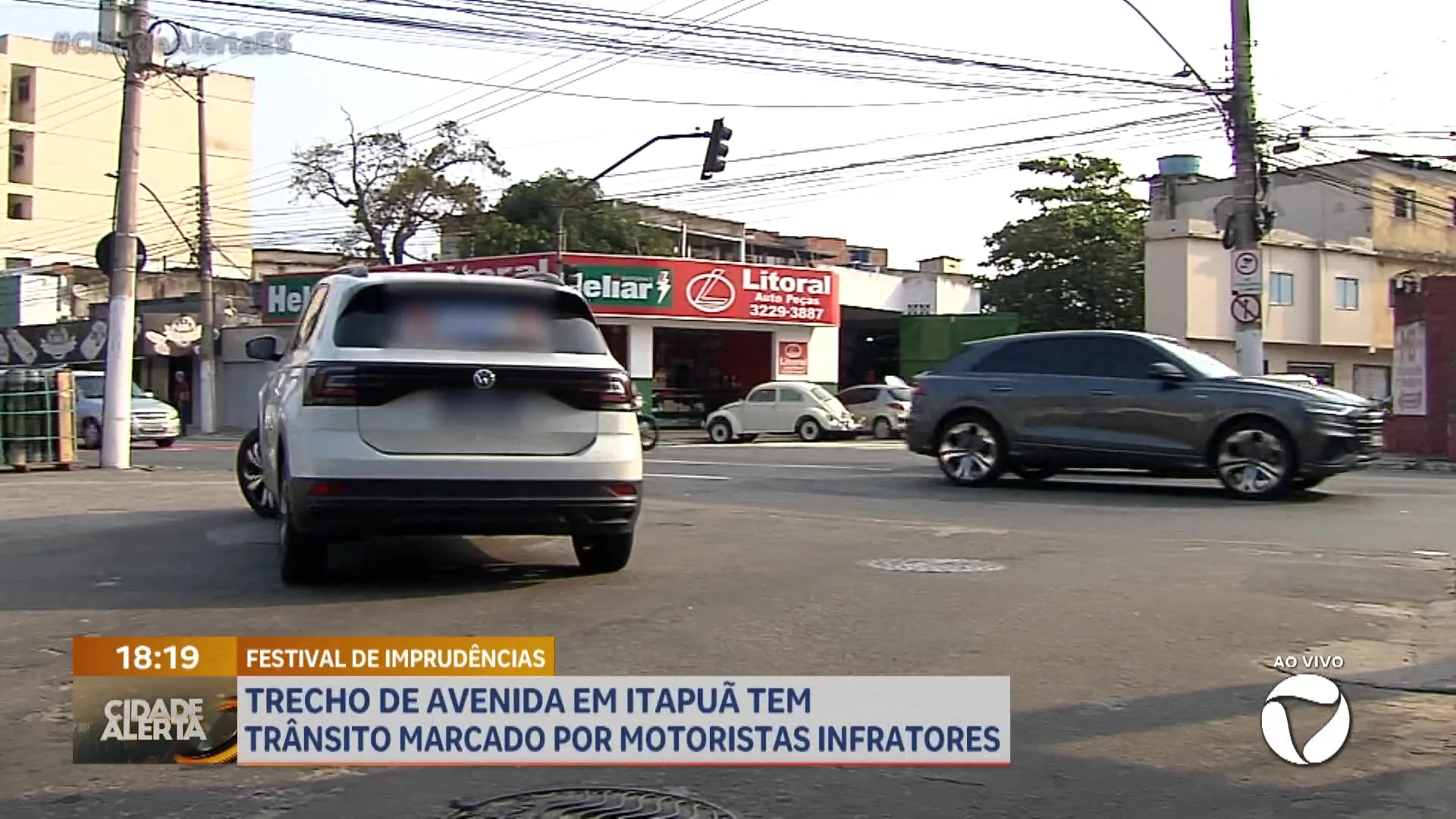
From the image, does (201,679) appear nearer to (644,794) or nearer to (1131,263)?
(644,794)

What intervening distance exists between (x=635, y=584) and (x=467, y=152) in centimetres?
4877

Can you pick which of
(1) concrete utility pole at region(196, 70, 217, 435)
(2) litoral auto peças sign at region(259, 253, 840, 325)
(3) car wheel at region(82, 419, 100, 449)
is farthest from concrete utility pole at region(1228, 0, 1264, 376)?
(1) concrete utility pole at region(196, 70, 217, 435)

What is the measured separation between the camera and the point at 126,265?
17500 millimetres

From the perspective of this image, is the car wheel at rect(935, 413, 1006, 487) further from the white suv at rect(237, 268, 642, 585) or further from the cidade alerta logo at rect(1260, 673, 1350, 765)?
the cidade alerta logo at rect(1260, 673, 1350, 765)

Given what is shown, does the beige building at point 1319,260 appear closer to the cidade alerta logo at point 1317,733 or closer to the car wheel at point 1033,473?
the car wheel at point 1033,473

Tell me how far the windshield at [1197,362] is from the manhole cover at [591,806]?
10.3 m

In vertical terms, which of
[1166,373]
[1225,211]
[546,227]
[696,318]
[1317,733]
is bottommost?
[1317,733]

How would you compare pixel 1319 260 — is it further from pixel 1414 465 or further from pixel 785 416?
pixel 1414 465

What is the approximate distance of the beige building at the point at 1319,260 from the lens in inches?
1832

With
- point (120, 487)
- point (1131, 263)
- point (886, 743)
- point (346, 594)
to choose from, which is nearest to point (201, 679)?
point (346, 594)

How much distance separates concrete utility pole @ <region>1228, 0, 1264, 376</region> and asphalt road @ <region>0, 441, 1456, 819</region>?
23.8 ft

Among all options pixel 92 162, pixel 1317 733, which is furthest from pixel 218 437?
pixel 92 162

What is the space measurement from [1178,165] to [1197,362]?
4533 centimetres

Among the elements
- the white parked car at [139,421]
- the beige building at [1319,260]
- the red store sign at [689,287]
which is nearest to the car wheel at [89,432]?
the white parked car at [139,421]
